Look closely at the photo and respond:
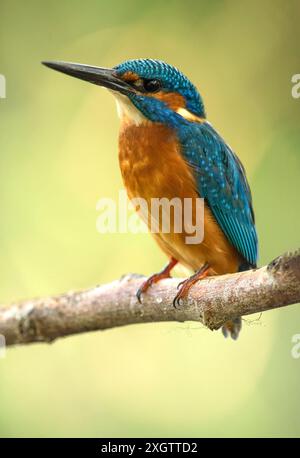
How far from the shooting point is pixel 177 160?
259cm

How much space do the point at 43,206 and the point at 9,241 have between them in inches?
10.5

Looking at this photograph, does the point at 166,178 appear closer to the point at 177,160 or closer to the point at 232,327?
the point at 177,160

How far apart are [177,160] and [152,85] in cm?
29

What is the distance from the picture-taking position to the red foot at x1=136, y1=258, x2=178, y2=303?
2486mm

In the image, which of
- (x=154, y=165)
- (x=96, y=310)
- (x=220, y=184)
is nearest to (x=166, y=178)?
(x=154, y=165)

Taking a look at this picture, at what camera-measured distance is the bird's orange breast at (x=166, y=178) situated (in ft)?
8.39

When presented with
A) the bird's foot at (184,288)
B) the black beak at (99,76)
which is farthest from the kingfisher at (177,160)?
the bird's foot at (184,288)

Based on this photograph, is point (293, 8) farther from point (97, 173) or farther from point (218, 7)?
point (97, 173)

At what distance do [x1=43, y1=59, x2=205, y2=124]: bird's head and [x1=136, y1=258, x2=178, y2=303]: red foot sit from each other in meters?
0.58

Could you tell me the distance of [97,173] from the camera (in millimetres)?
3566

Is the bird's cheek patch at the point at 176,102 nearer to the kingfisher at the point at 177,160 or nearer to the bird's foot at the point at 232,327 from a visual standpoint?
the kingfisher at the point at 177,160

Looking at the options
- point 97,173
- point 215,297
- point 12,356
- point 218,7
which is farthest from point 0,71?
point 215,297

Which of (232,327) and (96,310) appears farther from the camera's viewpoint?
(232,327)

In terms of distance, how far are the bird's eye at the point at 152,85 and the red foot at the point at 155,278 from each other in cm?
69
